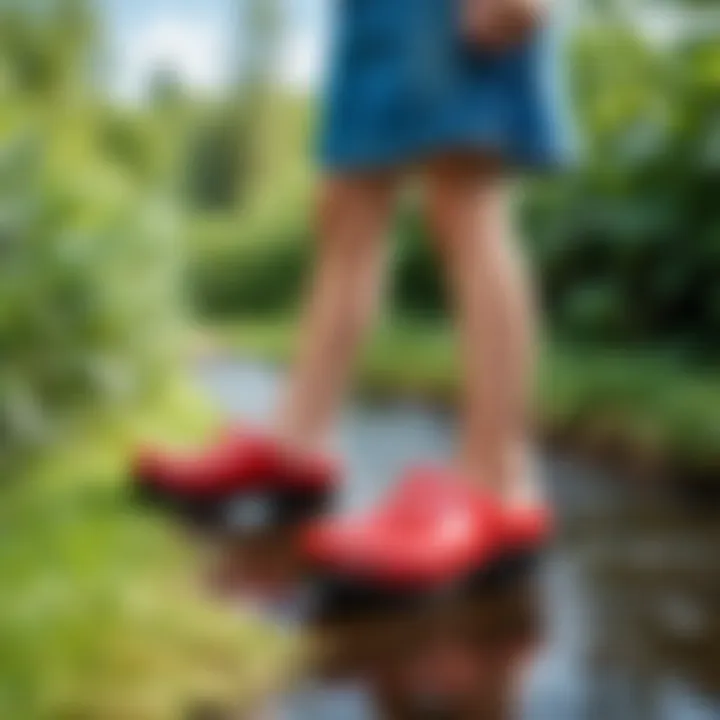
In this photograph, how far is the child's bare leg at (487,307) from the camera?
0.93 m

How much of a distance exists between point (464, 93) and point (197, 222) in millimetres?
453

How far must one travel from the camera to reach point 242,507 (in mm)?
1032

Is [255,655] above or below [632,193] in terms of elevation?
below

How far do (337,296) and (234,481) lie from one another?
0.13 metres

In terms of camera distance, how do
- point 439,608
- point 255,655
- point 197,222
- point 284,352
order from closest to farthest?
1. point 255,655
2. point 439,608
3. point 197,222
4. point 284,352

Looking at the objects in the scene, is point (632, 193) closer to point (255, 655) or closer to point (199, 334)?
point (199, 334)

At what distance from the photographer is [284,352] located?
1.45 m

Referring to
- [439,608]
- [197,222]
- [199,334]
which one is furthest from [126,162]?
[439,608]

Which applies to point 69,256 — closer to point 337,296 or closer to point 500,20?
point 337,296

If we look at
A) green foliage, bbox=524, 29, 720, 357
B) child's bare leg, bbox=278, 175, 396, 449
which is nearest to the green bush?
child's bare leg, bbox=278, 175, 396, 449

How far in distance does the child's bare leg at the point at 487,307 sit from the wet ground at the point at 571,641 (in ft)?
0.26

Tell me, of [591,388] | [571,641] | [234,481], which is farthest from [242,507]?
[591,388]

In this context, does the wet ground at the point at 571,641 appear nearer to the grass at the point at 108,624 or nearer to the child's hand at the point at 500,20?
the grass at the point at 108,624

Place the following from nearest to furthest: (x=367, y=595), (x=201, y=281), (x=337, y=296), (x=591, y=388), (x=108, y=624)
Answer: (x=108, y=624), (x=367, y=595), (x=337, y=296), (x=591, y=388), (x=201, y=281)
